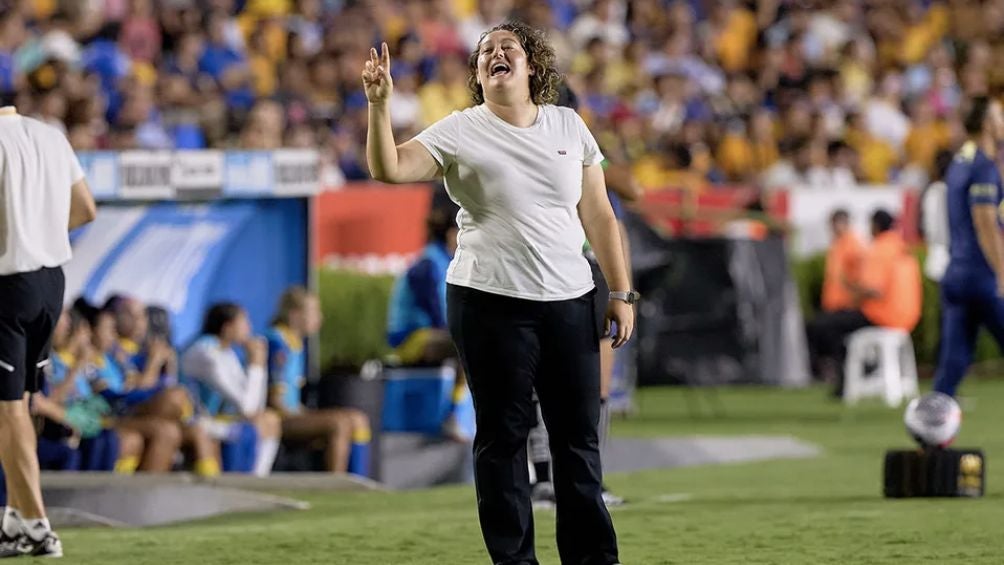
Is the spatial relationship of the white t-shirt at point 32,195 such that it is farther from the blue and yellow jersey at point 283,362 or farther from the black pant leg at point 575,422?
the blue and yellow jersey at point 283,362

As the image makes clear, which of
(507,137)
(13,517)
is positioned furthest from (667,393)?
(507,137)

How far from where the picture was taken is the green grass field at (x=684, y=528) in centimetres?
884

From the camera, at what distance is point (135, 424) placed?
12.2m

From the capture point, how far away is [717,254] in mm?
20469

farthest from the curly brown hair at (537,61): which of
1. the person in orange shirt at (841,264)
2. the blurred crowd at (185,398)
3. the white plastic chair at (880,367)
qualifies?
the person in orange shirt at (841,264)

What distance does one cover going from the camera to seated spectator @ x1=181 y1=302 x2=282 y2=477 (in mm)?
12961

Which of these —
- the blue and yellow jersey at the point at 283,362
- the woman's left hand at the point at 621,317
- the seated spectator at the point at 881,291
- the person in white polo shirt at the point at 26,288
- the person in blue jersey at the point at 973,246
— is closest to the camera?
the woman's left hand at the point at 621,317

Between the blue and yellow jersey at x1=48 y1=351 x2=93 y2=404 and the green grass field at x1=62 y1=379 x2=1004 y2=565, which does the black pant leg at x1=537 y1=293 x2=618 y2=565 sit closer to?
the green grass field at x1=62 y1=379 x2=1004 y2=565

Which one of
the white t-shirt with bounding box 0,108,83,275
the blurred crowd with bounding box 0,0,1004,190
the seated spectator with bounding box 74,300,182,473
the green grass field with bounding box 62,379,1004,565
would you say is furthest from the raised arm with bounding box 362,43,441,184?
the blurred crowd with bounding box 0,0,1004,190

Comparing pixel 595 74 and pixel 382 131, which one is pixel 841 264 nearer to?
pixel 595 74

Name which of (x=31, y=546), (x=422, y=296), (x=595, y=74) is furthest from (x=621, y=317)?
(x=595, y=74)

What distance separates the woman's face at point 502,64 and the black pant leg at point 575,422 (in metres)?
0.75

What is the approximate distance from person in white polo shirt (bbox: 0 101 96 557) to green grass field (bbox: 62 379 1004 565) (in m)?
0.30

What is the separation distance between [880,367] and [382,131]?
1361 cm
